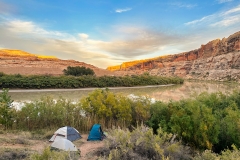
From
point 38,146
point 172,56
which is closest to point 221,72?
point 172,56

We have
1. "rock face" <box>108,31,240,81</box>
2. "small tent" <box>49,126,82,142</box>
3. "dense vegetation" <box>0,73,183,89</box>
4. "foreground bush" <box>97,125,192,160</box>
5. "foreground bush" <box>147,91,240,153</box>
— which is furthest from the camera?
"rock face" <box>108,31,240,81</box>

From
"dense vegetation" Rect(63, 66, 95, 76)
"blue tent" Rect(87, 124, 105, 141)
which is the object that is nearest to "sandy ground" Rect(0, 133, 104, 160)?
"blue tent" Rect(87, 124, 105, 141)

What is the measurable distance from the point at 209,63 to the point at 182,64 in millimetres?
21675

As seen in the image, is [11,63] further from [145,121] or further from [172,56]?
[172,56]

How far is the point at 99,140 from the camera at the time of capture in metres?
6.21

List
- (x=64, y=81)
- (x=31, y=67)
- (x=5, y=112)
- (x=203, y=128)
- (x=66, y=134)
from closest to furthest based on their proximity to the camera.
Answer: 1. (x=203, y=128)
2. (x=66, y=134)
3. (x=5, y=112)
4. (x=64, y=81)
5. (x=31, y=67)

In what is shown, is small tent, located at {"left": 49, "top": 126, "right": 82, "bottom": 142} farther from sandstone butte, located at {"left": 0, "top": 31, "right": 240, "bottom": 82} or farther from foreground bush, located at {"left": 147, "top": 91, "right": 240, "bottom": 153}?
sandstone butte, located at {"left": 0, "top": 31, "right": 240, "bottom": 82}

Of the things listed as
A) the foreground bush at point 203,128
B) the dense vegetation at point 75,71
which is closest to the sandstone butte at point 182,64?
the dense vegetation at point 75,71

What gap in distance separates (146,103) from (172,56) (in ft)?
383

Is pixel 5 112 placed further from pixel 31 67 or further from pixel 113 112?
pixel 31 67

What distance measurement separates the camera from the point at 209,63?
78062mm

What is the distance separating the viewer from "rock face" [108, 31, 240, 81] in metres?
62.1

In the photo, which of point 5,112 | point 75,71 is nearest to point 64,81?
point 75,71

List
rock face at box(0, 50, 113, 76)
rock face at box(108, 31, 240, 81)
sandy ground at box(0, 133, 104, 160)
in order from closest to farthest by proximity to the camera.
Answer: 1. sandy ground at box(0, 133, 104, 160)
2. rock face at box(0, 50, 113, 76)
3. rock face at box(108, 31, 240, 81)
